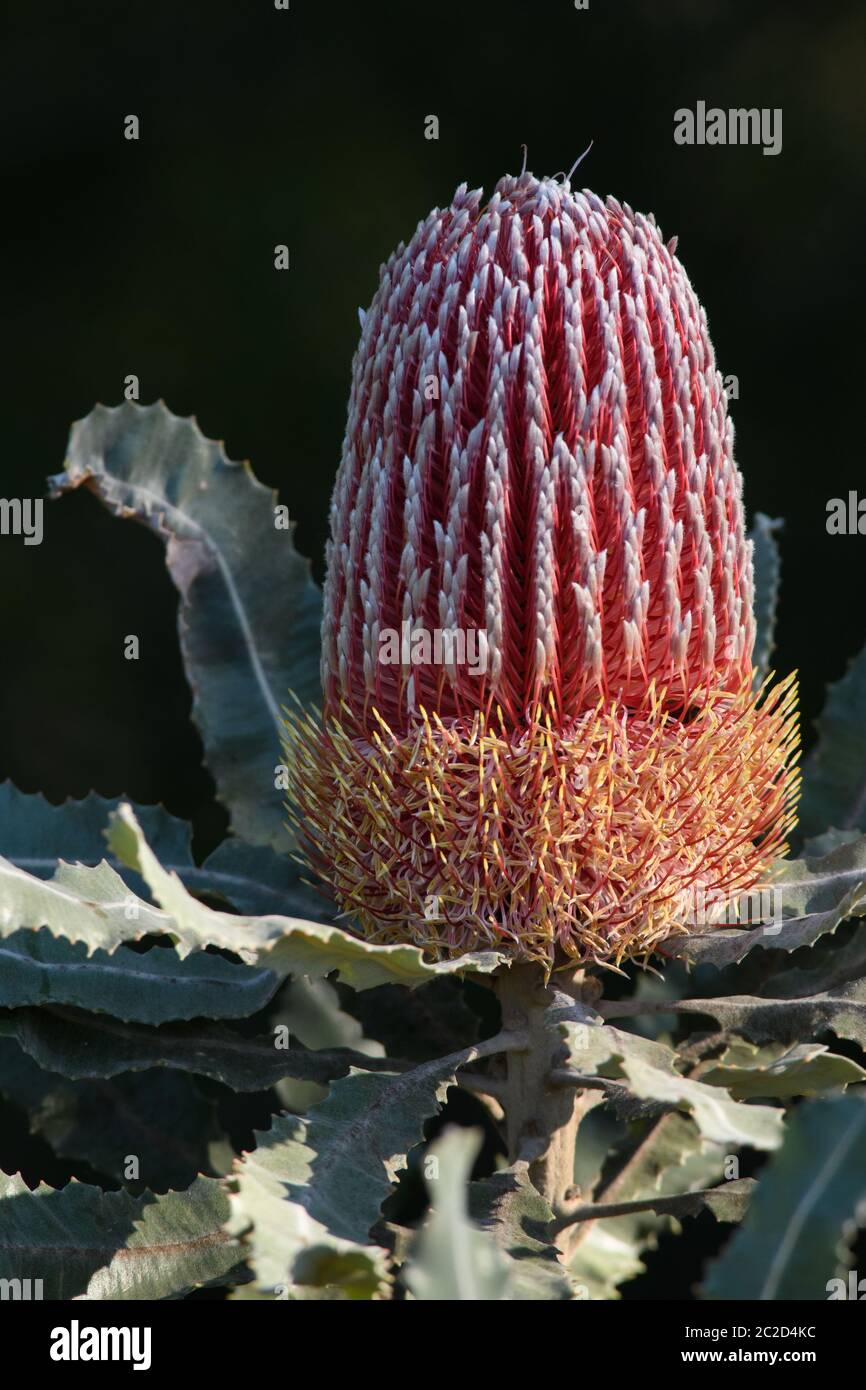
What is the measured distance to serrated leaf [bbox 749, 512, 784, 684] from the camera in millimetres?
1754

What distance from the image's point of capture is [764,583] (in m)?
1.80

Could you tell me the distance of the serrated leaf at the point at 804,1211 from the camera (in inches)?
34.2

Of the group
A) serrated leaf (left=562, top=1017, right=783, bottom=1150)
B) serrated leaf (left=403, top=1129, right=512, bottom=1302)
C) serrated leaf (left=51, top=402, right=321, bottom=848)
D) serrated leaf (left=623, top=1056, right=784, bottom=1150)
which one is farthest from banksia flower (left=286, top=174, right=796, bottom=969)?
serrated leaf (left=403, top=1129, right=512, bottom=1302)

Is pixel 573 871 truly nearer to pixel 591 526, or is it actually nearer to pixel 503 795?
pixel 503 795

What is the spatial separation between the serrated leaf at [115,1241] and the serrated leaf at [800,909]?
0.46m

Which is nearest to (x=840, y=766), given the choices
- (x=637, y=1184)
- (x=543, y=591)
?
(x=637, y=1184)

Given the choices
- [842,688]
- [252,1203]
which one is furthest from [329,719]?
[842,688]

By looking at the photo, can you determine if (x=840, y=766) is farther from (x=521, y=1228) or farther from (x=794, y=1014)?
(x=521, y=1228)

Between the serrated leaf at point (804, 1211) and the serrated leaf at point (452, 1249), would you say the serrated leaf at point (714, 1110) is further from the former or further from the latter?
the serrated leaf at point (452, 1249)

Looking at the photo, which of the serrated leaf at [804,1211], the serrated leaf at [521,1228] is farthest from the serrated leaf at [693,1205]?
the serrated leaf at [804,1211]

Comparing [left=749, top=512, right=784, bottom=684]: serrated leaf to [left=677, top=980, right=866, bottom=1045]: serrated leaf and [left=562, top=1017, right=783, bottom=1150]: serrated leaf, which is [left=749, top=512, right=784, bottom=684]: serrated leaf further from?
[left=562, top=1017, right=783, bottom=1150]: serrated leaf

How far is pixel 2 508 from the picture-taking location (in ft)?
6.71

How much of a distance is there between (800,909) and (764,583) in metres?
0.53

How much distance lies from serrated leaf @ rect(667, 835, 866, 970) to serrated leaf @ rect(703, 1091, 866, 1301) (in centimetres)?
33
